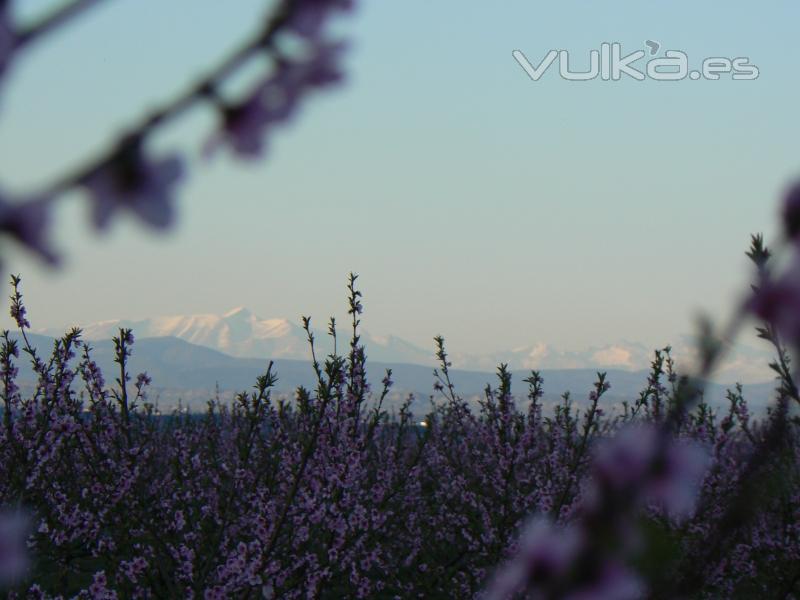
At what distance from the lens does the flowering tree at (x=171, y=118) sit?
3.26 ft

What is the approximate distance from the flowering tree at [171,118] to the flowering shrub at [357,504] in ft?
1.42

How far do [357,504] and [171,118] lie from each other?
5.65 meters

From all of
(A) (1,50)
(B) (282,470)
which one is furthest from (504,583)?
(B) (282,470)

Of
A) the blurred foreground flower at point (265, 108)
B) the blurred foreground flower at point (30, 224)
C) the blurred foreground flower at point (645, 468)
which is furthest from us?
the blurred foreground flower at point (265, 108)

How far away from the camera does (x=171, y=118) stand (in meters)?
0.98

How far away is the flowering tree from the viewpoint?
99 cm

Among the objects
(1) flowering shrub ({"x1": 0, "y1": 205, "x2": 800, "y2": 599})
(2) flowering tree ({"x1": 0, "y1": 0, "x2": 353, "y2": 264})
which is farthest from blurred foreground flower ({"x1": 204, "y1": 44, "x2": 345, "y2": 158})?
(1) flowering shrub ({"x1": 0, "y1": 205, "x2": 800, "y2": 599})

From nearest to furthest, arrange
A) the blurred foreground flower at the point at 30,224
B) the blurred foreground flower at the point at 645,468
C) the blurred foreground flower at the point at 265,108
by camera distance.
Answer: the blurred foreground flower at the point at 645,468 → the blurred foreground flower at the point at 30,224 → the blurred foreground flower at the point at 265,108

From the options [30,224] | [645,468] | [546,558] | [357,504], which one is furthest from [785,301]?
[357,504]

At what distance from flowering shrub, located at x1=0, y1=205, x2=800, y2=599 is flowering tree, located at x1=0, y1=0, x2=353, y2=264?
1.42ft

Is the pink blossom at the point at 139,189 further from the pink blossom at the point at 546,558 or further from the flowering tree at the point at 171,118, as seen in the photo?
the pink blossom at the point at 546,558

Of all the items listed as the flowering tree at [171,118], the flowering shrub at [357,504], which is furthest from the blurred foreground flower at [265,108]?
the flowering shrub at [357,504]

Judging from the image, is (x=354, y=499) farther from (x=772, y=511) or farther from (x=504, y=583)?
(x=504, y=583)

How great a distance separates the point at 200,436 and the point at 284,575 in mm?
10885
